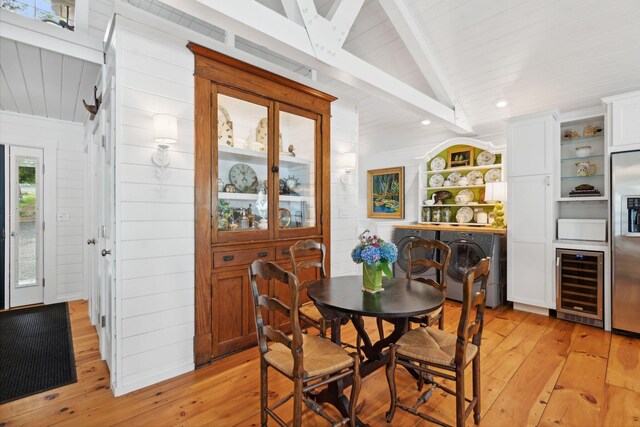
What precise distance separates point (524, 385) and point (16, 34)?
4.54 meters

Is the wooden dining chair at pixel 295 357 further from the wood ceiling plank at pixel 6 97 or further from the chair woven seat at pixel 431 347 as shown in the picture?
the wood ceiling plank at pixel 6 97

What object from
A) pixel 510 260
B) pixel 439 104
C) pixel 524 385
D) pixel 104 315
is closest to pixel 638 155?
pixel 510 260

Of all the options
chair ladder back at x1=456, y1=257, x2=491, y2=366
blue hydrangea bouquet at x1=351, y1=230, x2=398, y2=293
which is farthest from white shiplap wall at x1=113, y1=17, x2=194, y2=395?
chair ladder back at x1=456, y1=257, x2=491, y2=366

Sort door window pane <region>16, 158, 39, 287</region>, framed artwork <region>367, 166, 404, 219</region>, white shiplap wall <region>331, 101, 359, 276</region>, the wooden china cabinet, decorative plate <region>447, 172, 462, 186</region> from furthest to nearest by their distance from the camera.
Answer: framed artwork <region>367, 166, 404, 219</region>
decorative plate <region>447, 172, 462, 186</region>
door window pane <region>16, 158, 39, 287</region>
white shiplap wall <region>331, 101, 359, 276</region>
the wooden china cabinet

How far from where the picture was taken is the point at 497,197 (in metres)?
4.13

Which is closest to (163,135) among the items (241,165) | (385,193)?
(241,165)

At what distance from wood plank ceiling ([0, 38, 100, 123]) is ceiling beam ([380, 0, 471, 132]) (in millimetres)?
2777

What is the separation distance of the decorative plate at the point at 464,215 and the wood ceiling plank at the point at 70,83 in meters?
4.92

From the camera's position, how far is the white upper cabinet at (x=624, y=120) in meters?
3.12

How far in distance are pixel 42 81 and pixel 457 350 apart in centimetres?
421

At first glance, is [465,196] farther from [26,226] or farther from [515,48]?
[26,226]

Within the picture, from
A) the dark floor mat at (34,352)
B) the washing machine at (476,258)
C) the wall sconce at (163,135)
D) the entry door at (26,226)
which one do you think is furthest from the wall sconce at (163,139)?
the washing machine at (476,258)

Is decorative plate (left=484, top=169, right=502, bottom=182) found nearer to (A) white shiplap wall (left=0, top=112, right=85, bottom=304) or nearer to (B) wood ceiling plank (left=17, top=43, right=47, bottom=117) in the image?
(B) wood ceiling plank (left=17, top=43, right=47, bottom=117)

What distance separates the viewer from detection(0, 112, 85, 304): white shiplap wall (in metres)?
4.11
